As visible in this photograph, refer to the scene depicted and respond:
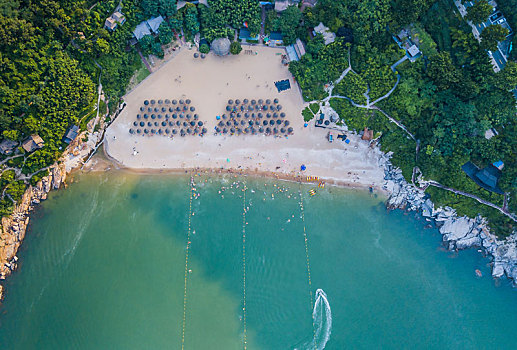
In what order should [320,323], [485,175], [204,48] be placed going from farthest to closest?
[204,48] → [320,323] → [485,175]

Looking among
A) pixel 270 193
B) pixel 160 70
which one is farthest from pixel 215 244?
pixel 160 70

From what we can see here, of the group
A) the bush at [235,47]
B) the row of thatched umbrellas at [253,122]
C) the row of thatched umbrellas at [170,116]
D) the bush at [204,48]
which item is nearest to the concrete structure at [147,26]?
the bush at [204,48]

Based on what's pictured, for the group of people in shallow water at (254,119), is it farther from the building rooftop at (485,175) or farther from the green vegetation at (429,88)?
the building rooftop at (485,175)

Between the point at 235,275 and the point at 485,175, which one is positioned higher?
the point at 485,175

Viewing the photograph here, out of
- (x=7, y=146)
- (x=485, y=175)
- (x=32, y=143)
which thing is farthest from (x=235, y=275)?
(x=485, y=175)

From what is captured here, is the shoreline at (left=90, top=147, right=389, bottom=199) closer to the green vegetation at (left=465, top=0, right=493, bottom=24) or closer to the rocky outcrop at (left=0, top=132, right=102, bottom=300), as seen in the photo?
the rocky outcrop at (left=0, top=132, right=102, bottom=300)

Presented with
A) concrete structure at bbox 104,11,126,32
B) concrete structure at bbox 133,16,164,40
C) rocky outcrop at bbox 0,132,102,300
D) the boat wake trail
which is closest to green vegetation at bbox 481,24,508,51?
the boat wake trail

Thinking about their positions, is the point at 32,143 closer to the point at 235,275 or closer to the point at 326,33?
the point at 235,275

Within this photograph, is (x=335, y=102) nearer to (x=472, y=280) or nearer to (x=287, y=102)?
(x=287, y=102)
